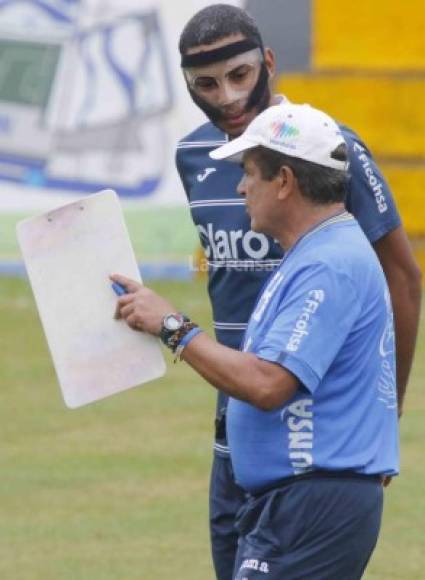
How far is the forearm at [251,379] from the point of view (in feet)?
14.6

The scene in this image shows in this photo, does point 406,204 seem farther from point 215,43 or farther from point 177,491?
point 215,43

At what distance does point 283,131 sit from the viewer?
457 centimetres

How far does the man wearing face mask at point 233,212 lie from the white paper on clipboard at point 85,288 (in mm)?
→ 794

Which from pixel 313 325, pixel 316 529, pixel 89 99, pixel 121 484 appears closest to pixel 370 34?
pixel 89 99

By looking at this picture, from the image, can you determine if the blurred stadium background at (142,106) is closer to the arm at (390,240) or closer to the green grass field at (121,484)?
the green grass field at (121,484)

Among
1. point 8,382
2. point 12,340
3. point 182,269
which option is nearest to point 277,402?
point 8,382

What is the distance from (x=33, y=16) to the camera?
55.2 ft

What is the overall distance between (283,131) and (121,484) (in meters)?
5.17

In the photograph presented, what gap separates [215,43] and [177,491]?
4.23 meters

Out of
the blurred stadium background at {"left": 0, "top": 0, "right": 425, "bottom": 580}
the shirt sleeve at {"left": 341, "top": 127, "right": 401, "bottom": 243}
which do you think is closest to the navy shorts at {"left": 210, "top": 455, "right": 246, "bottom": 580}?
the shirt sleeve at {"left": 341, "top": 127, "right": 401, "bottom": 243}

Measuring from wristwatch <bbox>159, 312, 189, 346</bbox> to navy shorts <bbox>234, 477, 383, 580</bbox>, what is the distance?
0.49m

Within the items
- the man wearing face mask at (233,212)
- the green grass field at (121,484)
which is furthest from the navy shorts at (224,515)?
the green grass field at (121,484)

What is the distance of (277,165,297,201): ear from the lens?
456 centimetres

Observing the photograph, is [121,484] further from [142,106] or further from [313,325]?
[142,106]
